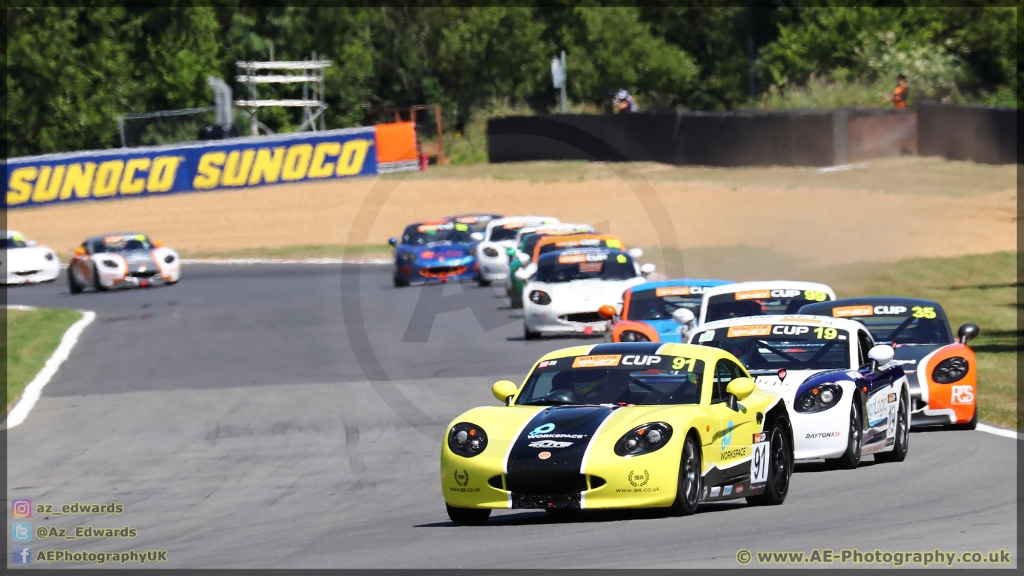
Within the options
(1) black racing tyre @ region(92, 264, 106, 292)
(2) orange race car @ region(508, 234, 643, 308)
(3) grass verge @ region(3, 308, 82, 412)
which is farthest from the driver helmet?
(1) black racing tyre @ region(92, 264, 106, 292)

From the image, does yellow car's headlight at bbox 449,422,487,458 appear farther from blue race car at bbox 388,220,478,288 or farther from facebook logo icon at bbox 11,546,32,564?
blue race car at bbox 388,220,478,288

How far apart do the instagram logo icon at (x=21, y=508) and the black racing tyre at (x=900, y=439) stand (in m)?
6.47

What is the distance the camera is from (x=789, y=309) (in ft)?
52.9

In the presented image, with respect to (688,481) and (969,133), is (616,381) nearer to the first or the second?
(688,481)

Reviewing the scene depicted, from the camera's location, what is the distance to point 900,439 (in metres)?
11.7

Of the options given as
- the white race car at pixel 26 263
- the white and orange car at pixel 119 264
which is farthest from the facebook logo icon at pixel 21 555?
the white race car at pixel 26 263

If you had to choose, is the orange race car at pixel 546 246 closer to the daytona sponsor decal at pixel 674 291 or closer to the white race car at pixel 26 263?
the daytona sponsor decal at pixel 674 291

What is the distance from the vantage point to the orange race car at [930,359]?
13367 mm

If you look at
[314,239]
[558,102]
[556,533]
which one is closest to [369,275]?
[314,239]

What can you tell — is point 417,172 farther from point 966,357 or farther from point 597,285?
point 966,357

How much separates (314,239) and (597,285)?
2480 cm

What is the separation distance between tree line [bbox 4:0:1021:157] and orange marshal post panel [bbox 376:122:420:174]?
40.7 feet

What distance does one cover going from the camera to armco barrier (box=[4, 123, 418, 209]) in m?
47.7

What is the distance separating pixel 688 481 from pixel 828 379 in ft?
8.71
